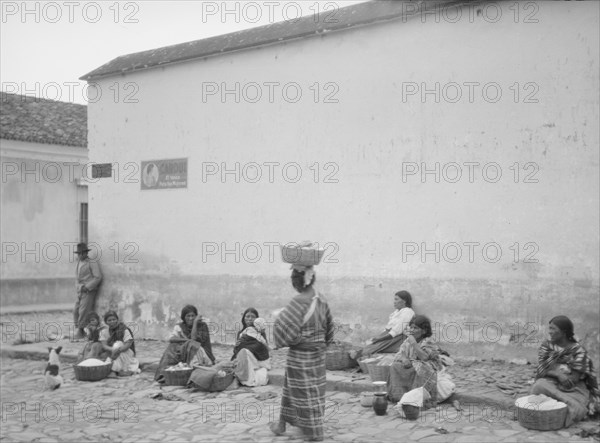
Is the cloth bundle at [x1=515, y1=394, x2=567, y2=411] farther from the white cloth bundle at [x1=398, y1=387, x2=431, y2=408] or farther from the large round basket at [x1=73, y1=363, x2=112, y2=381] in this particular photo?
the large round basket at [x1=73, y1=363, x2=112, y2=381]

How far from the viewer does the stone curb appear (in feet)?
24.2

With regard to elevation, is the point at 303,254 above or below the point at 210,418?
above

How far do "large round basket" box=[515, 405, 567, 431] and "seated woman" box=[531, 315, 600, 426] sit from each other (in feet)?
0.50

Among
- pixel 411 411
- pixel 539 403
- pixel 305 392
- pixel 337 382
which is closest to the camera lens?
pixel 539 403

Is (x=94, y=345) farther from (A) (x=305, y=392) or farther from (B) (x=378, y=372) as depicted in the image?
(A) (x=305, y=392)

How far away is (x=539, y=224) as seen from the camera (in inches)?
346

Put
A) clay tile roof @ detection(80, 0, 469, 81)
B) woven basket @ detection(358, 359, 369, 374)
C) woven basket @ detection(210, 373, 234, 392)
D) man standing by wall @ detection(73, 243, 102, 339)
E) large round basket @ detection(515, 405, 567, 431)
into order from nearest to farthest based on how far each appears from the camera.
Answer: large round basket @ detection(515, 405, 567, 431), woven basket @ detection(210, 373, 234, 392), woven basket @ detection(358, 359, 369, 374), clay tile roof @ detection(80, 0, 469, 81), man standing by wall @ detection(73, 243, 102, 339)

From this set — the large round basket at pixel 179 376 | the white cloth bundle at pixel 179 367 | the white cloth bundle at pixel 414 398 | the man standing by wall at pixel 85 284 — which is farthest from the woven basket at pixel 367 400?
the man standing by wall at pixel 85 284

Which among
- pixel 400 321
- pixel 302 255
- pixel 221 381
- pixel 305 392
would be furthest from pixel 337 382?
pixel 302 255

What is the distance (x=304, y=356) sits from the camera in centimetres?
685

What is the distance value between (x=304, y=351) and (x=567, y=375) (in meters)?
2.45

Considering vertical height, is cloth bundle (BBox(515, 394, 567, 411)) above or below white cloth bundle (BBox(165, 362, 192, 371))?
above

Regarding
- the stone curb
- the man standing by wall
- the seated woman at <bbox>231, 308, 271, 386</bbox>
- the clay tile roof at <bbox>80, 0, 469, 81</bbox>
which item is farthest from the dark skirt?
the man standing by wall

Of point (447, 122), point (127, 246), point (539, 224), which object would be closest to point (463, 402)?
point (539, 224)
